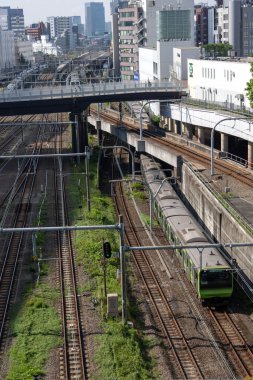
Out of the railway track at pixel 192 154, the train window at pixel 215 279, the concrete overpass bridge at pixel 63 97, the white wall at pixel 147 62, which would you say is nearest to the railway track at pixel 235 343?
the train window at pixel 215 279

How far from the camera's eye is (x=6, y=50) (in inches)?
5271

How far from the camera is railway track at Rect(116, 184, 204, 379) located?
63.4 ft

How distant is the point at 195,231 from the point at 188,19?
5472 centimetres

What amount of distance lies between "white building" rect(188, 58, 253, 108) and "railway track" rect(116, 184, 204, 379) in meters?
23.4

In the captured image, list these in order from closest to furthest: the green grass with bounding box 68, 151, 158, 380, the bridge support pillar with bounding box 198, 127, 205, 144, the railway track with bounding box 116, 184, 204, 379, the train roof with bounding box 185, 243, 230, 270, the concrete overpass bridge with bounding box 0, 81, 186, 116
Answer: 1. the green grass with bounding box 68, 151, 158, 380
2. the railway track with bounding box 116, 184, 204, 379
3. the train roof with bounding box 185, 243, 230, 270
4. the concrete overpass bridge with bounding box 0, 81, 186, 116
5. the bridge support pillar with bounding box 198, 127, 205, 144

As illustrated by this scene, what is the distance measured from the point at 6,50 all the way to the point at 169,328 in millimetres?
120032

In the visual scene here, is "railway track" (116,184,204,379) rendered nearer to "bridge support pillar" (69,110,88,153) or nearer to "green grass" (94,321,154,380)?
"green grass" (94,321,154,380)

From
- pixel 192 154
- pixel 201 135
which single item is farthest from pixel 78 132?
pixel 192 154

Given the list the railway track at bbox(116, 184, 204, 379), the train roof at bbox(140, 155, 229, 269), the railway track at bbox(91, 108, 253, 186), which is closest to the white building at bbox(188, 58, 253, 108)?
the railway track at bbox(91, 108, 253, 186)

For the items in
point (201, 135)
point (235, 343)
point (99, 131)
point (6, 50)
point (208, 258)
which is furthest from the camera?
point (6, 50)

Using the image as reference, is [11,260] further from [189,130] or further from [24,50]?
[24,50]

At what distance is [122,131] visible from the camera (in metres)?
57.3

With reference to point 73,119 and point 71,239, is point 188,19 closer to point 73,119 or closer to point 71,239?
point 73,119

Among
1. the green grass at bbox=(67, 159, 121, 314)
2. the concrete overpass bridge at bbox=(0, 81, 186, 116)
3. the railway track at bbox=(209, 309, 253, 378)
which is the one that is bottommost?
the railway track at bbox=(209, 309, 253, 378)
